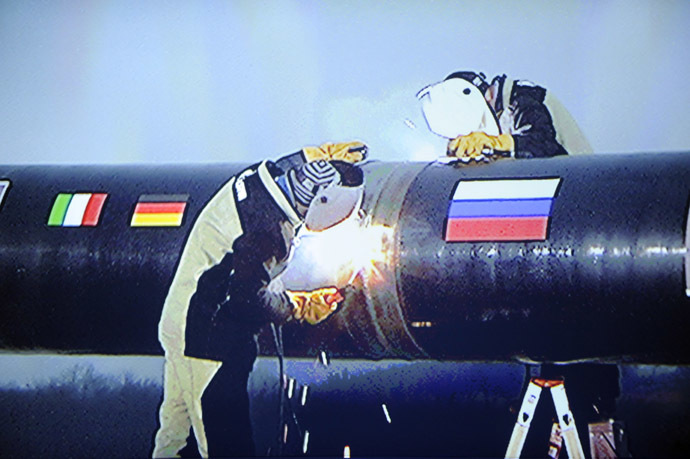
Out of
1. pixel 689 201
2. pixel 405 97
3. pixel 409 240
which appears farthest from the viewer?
pixel 405 97

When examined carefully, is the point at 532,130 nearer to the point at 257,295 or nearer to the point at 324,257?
the point at 324,257

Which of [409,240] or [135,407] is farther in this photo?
[135,407]

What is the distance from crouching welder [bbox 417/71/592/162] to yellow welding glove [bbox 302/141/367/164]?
18 cm

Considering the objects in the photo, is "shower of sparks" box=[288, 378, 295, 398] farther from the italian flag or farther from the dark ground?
the italian flag

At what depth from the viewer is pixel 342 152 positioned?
2.30 metres

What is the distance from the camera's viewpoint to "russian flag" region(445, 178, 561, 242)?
207cm

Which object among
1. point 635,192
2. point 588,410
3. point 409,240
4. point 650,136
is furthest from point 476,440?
point 650,136

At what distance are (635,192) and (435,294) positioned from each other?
19.4 inches

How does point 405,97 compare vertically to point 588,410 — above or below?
above

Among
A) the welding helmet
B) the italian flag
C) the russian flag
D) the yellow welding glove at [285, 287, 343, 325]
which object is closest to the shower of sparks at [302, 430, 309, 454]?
the yellow welding glove at [285, 287, 343, 325]

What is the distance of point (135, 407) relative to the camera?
235 cm

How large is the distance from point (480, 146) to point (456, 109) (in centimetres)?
12

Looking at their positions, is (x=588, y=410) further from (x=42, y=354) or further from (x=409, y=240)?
(x=42, y=354)

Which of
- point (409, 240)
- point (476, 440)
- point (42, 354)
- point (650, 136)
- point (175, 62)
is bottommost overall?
point (476, 440)
